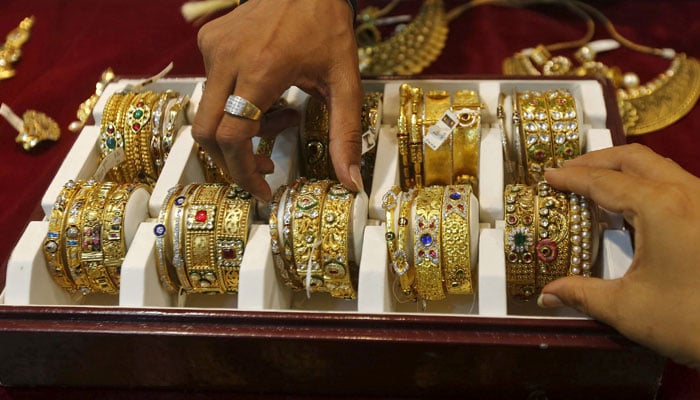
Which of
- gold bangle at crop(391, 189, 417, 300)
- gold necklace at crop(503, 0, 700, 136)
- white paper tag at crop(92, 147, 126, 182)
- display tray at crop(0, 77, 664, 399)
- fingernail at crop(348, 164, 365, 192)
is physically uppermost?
gold necklace at crop(503, 0, 700, 136)

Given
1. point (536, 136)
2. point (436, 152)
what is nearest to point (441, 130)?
point (436, 152)

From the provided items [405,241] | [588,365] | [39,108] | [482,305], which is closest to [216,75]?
[405,241]

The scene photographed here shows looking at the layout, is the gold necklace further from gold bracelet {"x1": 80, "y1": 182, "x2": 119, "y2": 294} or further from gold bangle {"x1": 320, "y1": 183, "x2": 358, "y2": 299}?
gold bracelet {"x1": 80, "y1": 182, "x2": 119, "y2": 294}

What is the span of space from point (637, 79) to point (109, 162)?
101 cm

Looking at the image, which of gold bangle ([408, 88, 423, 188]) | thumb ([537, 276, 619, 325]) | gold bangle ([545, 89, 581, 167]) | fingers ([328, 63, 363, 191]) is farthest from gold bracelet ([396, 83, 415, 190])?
thumb ([537, 276, 619, 325])

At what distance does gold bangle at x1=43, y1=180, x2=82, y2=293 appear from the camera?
0.99 meters

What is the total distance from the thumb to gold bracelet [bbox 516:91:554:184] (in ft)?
0.82

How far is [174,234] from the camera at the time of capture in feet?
3.19

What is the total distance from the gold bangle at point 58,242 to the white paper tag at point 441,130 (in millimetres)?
521

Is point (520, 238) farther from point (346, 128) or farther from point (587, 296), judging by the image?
point (346, 128)

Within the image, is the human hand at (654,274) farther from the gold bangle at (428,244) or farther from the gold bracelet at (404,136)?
the gold bracelet at (404,136)

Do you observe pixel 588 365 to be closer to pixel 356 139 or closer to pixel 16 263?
pixel 356 139

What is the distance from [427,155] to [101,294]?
0.55 meters

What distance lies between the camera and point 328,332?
33.6 inches
